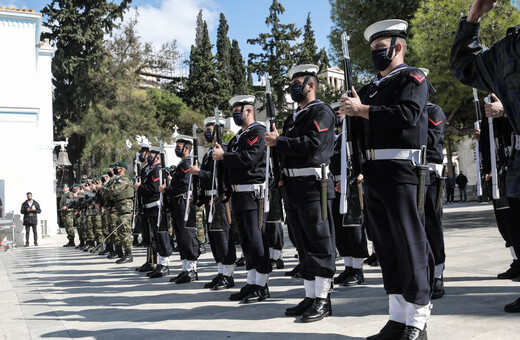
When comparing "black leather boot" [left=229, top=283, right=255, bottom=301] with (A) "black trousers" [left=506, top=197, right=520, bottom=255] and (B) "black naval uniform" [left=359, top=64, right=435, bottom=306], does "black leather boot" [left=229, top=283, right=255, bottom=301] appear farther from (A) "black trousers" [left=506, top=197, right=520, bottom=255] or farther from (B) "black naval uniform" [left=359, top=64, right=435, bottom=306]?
(A) "black trousers" [left=506, top=197, right=520, bottom=255]

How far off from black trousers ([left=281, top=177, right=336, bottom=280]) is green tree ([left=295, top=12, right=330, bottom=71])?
39554 mm

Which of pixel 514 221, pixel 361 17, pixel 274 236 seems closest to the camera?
pixel 514 221

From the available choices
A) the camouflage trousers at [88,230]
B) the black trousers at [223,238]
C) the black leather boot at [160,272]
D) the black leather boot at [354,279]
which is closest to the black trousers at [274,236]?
the black trousers at [223,238]

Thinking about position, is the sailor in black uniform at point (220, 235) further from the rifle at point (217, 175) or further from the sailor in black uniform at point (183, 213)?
the sailor in black uniform at point (183, 213)

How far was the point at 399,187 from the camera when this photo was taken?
3.70 metres

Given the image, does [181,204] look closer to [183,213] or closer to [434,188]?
[183,213]

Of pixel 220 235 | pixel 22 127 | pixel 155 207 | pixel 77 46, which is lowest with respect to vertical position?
pixel 220 235

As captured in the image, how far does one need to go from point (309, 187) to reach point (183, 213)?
3774mm

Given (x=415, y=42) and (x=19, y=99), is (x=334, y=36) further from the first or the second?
(x=19, y=99)

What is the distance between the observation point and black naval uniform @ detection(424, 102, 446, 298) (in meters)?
5.45

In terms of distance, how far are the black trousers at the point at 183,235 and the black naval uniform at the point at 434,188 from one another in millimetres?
3741

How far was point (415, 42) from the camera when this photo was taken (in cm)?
1466

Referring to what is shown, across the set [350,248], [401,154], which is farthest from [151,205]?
[401,154]

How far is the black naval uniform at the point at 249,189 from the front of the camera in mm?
5879
